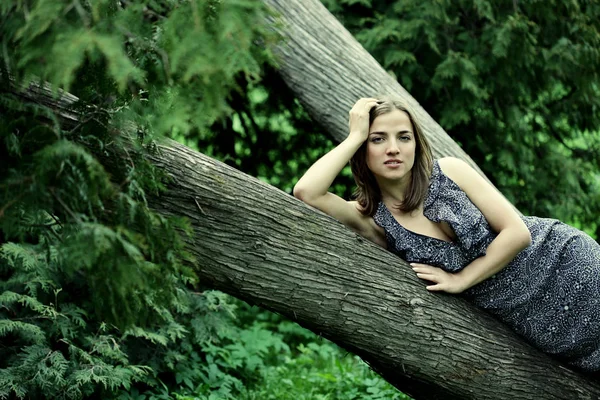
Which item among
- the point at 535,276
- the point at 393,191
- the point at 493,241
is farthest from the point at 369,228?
the point at 535,276

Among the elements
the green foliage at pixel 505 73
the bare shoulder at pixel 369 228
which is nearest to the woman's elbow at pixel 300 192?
the bare shoulder at pixel 369 228

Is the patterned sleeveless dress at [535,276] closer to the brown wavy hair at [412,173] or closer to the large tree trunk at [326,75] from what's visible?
the brown wavy hair at [412,173]

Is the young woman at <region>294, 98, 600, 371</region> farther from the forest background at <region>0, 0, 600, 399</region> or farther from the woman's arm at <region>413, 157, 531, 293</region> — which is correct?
the forest background at <region>0, 0, 600, 399</region>

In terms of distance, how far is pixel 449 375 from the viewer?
3.60 metres

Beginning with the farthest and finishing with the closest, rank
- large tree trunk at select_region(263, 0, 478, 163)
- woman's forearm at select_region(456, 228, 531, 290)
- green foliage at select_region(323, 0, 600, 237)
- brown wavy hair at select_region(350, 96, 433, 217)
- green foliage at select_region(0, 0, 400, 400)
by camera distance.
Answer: green foliage at select_region(323, 0, 600, 237) → large tree trunk at select_region(263, 0, 478, 163) → brown wavy hair at select_region(350, 96, 433, 217) → woman's forearm at select_region(456, 228, 531, 290) → green foliage at select_region(0, 0, 400, 400)

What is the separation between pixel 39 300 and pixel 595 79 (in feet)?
14.7

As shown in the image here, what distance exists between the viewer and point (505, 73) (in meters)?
6.32

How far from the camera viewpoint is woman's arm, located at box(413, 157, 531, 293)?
138 inches

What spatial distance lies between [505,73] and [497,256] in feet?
10.3

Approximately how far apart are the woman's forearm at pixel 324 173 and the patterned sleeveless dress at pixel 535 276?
32cm

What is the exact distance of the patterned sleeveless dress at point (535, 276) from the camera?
3619 mm

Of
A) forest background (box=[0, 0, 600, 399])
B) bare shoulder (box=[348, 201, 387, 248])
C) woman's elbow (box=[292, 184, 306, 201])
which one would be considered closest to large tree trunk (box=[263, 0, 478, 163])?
forest background (box=[0, 0, 600, 399])

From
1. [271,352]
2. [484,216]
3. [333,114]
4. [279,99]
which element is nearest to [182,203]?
[484,216]

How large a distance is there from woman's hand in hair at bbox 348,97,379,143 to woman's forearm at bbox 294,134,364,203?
0.02 metres
